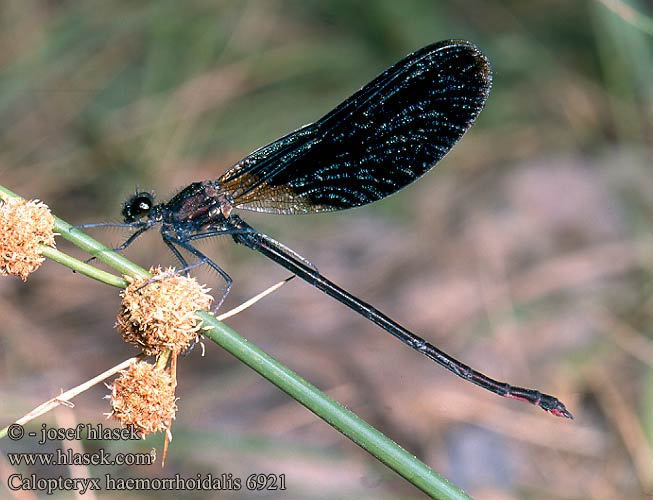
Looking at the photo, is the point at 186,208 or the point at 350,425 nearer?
the point at 350,425

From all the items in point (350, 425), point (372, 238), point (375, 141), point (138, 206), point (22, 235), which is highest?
point (372, 238)

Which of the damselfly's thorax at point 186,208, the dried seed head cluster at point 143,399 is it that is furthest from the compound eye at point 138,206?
the dried seed head cluster at point 143,399

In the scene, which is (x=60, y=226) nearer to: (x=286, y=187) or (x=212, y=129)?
(x=286, y=187)

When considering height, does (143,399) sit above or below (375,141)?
below

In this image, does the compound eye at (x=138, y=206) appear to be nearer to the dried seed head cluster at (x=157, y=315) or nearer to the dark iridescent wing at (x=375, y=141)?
the dark iridescent wing at (x=375, y=141)

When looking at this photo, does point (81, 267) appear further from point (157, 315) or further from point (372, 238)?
point (372, 238)

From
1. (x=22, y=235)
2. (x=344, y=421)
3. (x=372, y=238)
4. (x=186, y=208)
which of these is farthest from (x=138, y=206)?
(x=372, y=238)

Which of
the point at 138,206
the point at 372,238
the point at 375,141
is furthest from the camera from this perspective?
the point at 372,238
